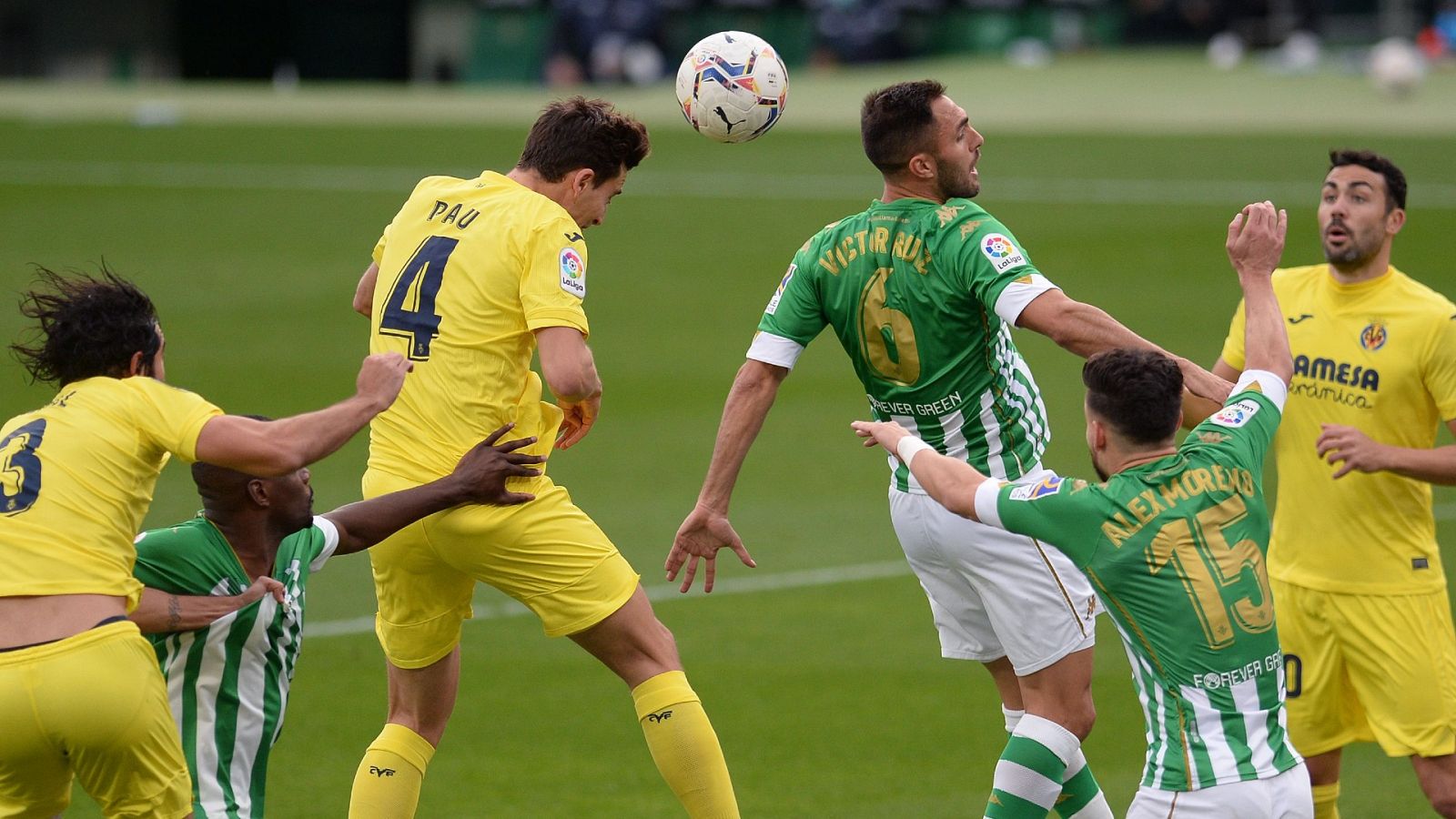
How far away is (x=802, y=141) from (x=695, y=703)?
25.0 m

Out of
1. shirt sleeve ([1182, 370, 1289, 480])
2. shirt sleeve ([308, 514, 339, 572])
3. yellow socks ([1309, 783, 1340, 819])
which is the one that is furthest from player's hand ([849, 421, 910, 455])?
yellow socks ([1309, 783, 1340, 819])

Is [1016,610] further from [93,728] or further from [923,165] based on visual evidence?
[93,728]

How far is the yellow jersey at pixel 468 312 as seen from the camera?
5.77m

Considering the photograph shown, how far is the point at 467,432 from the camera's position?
5840 mm

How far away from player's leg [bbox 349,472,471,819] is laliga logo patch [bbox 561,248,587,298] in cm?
84

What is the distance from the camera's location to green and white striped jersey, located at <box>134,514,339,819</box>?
17.1 feet

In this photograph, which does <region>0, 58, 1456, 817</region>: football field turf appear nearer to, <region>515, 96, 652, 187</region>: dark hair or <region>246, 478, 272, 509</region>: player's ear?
<region>246, 478, 272, 509</region>: player's ear

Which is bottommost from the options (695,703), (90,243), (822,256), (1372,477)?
(90,243)

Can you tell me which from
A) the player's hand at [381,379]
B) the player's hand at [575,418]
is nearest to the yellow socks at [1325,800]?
the player's hand at [575,418]

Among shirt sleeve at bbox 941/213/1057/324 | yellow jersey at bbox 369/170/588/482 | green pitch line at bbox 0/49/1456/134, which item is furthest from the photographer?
green pitch line at bbox 0/49/1456/134

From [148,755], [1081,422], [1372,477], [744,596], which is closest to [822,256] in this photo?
[1372,477]

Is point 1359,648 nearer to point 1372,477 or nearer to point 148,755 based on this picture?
point 1372,477

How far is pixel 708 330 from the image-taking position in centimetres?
1931

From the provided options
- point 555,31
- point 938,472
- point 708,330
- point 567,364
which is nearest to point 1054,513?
point 938,472
